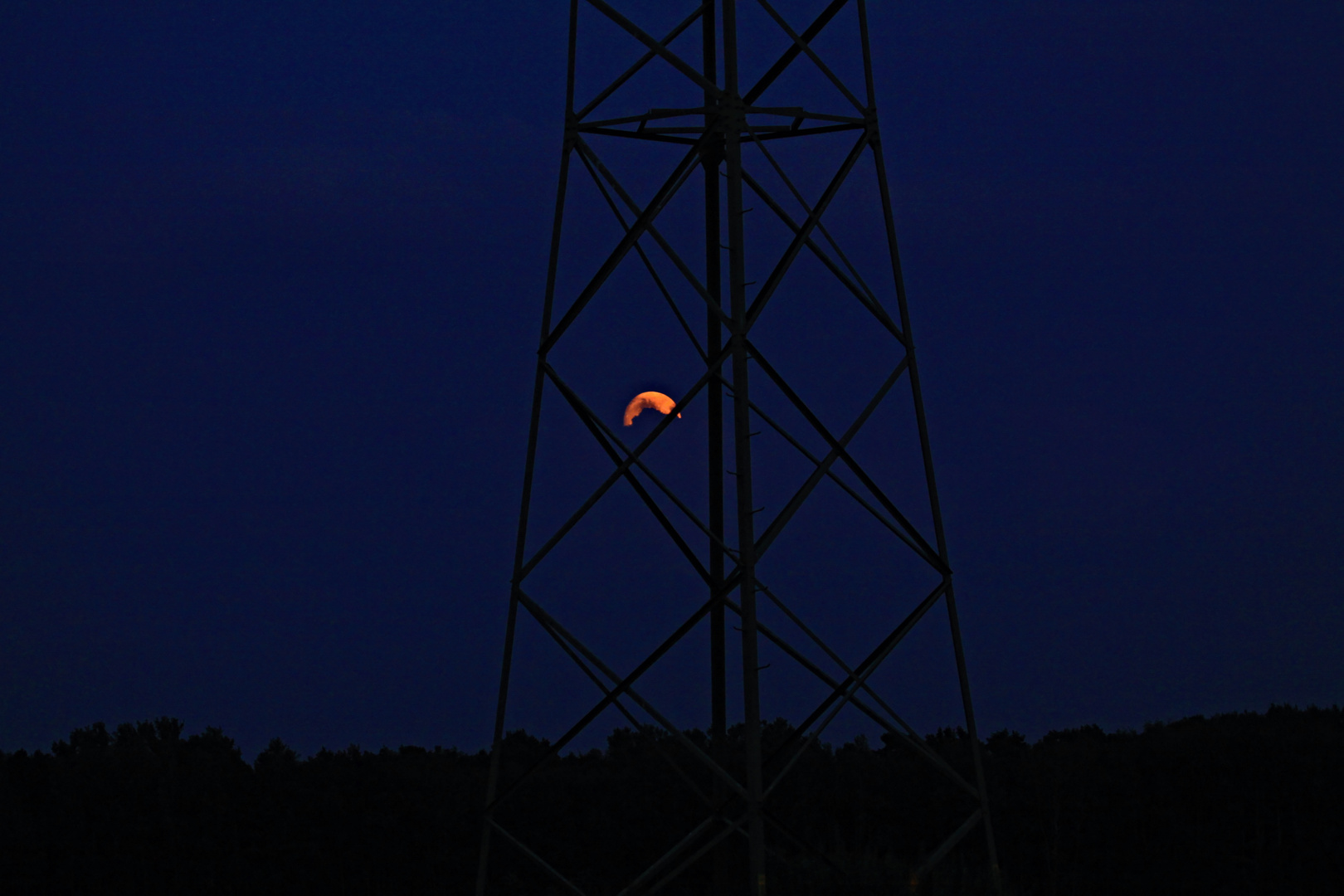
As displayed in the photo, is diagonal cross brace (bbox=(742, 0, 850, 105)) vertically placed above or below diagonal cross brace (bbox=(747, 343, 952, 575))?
above

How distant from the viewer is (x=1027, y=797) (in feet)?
85.6

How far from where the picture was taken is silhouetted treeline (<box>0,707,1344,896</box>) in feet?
78.7

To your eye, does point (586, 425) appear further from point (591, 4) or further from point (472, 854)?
point (472, 854)

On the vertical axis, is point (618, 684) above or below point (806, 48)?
below

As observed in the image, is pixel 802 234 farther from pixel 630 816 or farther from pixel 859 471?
pixel 630 816

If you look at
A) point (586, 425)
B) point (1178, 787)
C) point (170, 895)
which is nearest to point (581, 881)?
point (170, 895)

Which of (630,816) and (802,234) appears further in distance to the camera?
(630,816)

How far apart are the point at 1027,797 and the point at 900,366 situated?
15.7 m

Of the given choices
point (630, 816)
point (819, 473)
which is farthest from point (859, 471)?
point (630, 816)

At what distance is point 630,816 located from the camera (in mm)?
26375

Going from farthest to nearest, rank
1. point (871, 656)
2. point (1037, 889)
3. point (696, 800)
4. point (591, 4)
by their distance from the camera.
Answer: point (696, 800)
point (1037, 889)
point (591, 4)
point (871, 656)

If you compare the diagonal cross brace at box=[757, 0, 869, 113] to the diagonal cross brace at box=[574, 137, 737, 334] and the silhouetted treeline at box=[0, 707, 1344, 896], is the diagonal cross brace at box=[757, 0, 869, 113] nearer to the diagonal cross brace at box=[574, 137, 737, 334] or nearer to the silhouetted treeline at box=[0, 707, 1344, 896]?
the diagonal cross brace at box=[574, 137, 737, 334]

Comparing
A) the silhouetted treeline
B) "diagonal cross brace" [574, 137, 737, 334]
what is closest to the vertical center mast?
"diagonal cross brace" [574, 137, 737, 334]

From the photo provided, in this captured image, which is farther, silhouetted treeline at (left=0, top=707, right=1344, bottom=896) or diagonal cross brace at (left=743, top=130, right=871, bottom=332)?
silhouetted treeline at (left=0, top=707, right=1344, bottom=896)
